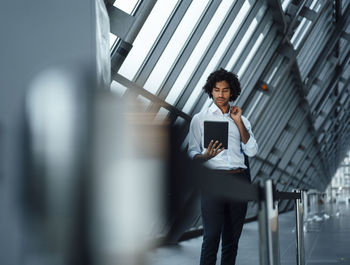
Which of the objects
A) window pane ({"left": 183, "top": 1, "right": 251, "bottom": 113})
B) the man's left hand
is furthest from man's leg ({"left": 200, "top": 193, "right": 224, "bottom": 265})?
window pane ({"left": 183, "top": 1, "right": 251, "bottom": 113})

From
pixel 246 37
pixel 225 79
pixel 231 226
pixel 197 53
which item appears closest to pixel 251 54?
pixel 246 37

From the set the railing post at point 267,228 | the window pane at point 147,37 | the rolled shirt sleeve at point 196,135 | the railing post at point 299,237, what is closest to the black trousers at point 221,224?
the rolled shirt sleeve at point 196,135

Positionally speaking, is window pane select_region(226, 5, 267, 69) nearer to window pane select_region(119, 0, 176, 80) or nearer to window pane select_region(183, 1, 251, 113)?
window pane select_region(183, 1, 251, 113)

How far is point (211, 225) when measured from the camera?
10.0 ft

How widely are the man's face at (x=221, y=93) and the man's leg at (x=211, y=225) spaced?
584mm

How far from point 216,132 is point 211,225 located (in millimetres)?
532

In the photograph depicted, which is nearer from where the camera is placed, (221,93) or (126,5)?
(221,93)

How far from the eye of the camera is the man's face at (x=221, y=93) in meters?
3.18

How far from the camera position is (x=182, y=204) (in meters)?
1.12

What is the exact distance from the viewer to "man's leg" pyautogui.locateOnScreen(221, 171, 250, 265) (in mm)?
3068

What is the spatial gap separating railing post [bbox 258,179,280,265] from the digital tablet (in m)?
0.68

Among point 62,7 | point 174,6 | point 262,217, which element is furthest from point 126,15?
point 62,7

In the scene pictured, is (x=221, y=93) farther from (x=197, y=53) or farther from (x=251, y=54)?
(x=251, y=54)

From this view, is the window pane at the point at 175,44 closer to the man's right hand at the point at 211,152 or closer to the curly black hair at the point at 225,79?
the curly black hair at the point at 225,79
